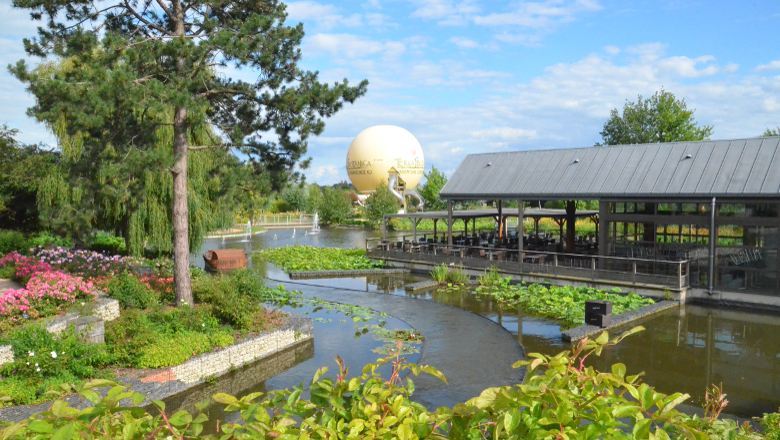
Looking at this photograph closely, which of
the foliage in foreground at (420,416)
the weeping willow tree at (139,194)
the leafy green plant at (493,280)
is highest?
the weeping willow tree at (139,194)

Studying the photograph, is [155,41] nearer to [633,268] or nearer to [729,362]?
[729,362]

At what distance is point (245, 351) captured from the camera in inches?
424

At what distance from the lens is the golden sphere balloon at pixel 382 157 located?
58.4 m

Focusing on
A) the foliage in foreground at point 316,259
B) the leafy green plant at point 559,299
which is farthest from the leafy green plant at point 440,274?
the foliage in foreground at point 316,259

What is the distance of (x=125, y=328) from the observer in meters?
10.8

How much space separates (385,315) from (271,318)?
10.9 feet

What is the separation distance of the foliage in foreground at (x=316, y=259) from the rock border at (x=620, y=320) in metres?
12.1

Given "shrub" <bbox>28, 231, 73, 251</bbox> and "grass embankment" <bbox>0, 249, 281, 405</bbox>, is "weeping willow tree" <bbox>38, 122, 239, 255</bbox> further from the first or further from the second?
"shrub" <bbox>28, 231, 73, 251</bbox>

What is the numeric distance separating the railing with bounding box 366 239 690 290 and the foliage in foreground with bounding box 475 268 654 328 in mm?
910

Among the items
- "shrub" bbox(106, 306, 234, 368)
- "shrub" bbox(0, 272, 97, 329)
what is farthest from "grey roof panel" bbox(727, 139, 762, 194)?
"shrub" bbox(0, 272, 97, 329)

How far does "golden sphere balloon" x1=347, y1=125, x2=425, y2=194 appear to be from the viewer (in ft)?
192

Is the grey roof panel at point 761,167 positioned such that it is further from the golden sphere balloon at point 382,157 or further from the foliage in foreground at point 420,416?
the golden sphere balloon at point 382,157

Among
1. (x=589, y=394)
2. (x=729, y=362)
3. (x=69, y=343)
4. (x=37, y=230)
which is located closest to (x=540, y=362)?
(x=589, y=394)

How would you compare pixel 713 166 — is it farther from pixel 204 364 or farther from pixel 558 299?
pixel 204 364
